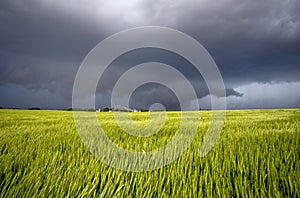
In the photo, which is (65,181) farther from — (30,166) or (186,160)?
(186,160)

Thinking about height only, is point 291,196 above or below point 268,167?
below

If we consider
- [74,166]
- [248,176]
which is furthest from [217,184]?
[74,166]

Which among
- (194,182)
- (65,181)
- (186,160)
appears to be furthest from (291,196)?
(65,181)

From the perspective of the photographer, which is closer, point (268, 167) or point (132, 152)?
point (268, 167)

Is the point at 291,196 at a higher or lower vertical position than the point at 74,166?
lower

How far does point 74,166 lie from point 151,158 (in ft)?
2.60

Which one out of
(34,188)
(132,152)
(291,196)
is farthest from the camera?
(132,152)

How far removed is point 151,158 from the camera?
8.16 feet

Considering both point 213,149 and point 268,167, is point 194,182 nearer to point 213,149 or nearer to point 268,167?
point 268,167

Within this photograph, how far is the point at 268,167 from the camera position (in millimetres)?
2234

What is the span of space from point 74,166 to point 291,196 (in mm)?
1930

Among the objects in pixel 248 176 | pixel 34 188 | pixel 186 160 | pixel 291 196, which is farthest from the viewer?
pixel 186 160

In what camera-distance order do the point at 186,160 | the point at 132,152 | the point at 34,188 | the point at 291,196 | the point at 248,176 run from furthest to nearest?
1. the point at 132,152
2. the point at 186,160
3. the point at 248,176
4. the point at 291,196
5. the point at 34,188

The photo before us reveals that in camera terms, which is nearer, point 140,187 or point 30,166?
point 140,187
